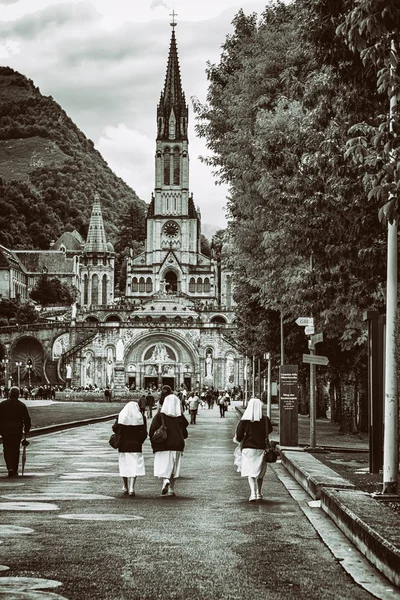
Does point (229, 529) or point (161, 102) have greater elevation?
point (161, 102)

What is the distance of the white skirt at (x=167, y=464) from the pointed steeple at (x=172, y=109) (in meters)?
149

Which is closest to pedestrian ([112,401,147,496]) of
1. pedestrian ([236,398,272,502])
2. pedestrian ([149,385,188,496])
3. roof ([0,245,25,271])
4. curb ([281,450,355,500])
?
pedestrian ([149,385,188,496])

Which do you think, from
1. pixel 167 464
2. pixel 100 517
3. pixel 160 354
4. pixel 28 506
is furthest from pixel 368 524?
pixel 160 354

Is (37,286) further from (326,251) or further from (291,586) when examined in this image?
(291,586)

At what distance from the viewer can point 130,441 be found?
1497cm

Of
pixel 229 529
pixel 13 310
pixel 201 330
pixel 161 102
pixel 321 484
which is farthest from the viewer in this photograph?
pixel 161 102

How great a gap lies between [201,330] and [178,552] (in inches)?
4818

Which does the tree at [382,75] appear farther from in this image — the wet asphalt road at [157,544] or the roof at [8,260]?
the roof at [8,260]

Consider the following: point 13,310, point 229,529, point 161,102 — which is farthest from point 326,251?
point 161,102

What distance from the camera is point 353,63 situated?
1333 centimetres

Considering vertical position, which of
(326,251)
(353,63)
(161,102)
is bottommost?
(326,251)

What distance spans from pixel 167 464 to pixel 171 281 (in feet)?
482

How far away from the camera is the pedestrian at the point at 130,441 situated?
14.6 meters

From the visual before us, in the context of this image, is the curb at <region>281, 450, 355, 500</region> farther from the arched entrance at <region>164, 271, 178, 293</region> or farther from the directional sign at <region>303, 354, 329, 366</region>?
the arched entrance at <region>164, 271, 178, 293</region>
